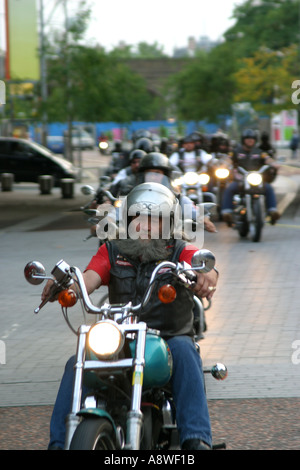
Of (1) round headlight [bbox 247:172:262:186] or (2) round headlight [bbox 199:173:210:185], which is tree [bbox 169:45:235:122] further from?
(1) round headlight [bbox 247:172:262:186]

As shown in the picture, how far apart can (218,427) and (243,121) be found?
5953 cm

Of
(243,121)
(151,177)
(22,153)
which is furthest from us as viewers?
(243,121)

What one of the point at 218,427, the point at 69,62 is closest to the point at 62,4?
the point at 69,62

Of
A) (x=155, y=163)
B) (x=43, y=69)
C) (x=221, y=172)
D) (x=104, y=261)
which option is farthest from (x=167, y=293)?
(x=43, y=69)

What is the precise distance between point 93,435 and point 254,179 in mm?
11108

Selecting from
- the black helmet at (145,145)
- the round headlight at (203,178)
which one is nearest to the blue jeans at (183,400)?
the black helmet at (145,145)

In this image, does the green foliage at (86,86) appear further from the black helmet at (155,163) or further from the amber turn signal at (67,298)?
the amber turn signal at (67,298)

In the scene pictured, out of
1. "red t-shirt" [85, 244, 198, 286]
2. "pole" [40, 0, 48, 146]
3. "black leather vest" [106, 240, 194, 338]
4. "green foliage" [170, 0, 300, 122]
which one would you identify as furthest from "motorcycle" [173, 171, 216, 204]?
"green foliage" [170, 0, 300, 122]

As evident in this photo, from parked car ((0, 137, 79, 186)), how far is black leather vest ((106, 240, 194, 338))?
887 inches

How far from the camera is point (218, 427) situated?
214 inches

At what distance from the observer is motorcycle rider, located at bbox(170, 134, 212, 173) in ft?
55.1

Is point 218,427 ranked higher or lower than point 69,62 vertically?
lower
